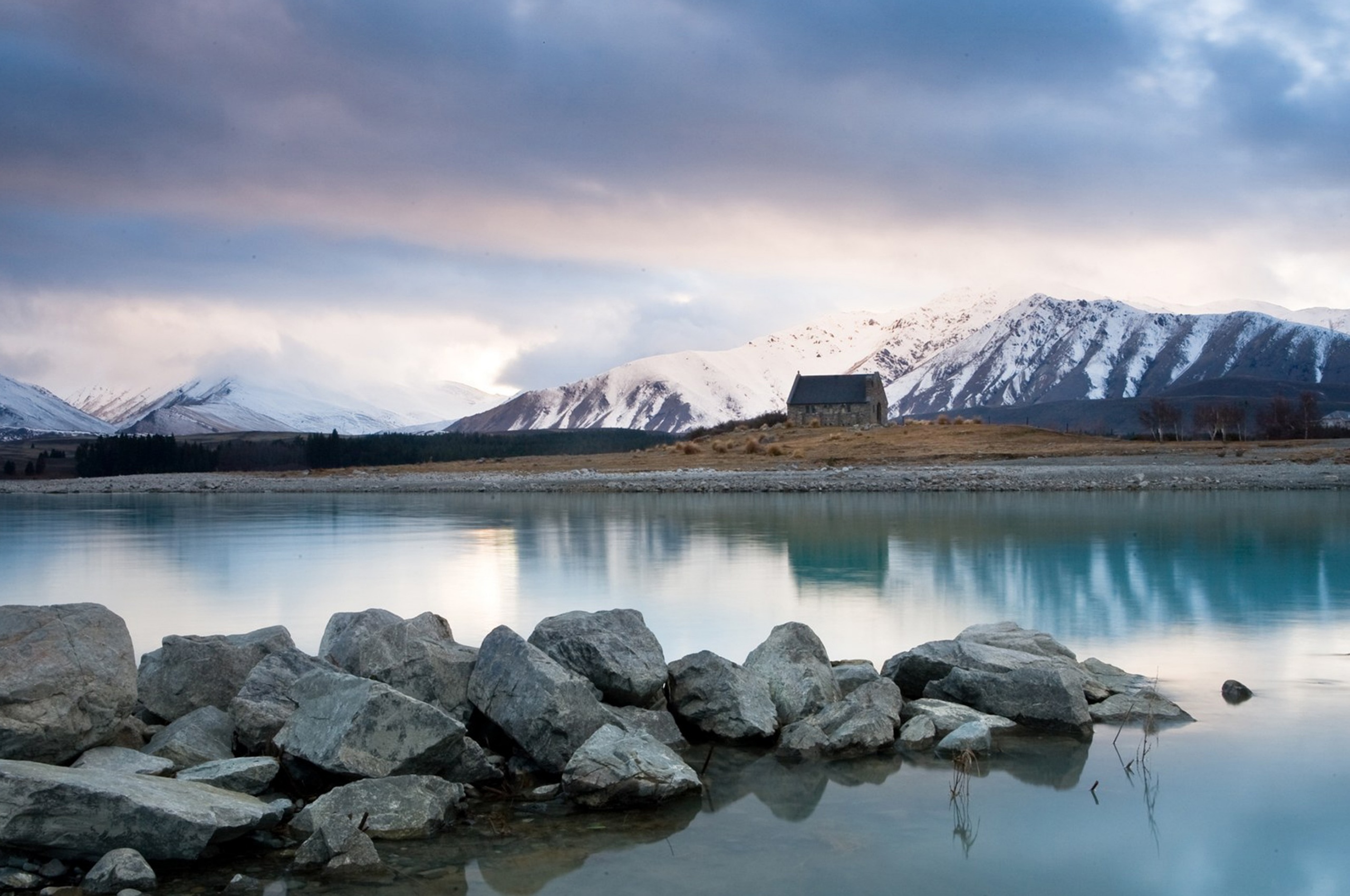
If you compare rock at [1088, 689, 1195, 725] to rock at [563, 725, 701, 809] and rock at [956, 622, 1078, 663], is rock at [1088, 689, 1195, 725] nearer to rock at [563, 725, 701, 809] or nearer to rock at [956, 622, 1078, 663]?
rock at [956, 622, 1078, 663]

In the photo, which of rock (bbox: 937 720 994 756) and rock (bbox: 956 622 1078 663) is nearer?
rock (bbox: 937 720 994 756)

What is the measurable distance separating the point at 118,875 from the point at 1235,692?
391 inches

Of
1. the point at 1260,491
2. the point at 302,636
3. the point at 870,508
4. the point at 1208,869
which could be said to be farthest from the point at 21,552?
the point at 1260,491

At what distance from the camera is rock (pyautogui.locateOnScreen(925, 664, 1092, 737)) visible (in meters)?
9.91

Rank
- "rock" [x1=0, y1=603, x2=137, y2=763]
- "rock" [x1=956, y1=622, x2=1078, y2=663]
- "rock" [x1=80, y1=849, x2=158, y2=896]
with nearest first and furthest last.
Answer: "rock" [x1=80, y1=849, x2=158, y2=896] → "rock" [x1=0, y1=603, x2=137, y2=763] → "rock" [x1=956, y1=622, x2=1078, y2=663]

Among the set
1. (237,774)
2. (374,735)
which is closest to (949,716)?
(374,735)

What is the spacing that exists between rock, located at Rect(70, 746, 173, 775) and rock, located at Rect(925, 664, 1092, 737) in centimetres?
672

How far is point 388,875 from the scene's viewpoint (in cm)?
680

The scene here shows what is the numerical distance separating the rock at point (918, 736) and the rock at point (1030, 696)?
31.8 inches

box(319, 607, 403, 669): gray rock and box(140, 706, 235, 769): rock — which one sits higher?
box(319, 607, 403, 669): gray rock

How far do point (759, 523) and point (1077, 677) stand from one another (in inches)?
1000

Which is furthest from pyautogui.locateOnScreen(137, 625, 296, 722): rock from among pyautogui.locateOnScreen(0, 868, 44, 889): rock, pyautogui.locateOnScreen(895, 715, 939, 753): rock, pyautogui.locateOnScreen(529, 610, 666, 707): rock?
pyautogui.locateOnScreen(895, 715, 939, 753): rock

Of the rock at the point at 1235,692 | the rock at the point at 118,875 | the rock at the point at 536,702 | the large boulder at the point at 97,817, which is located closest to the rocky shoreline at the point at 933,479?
the rock at the point at 1235,692

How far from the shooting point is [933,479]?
52.6 metres
